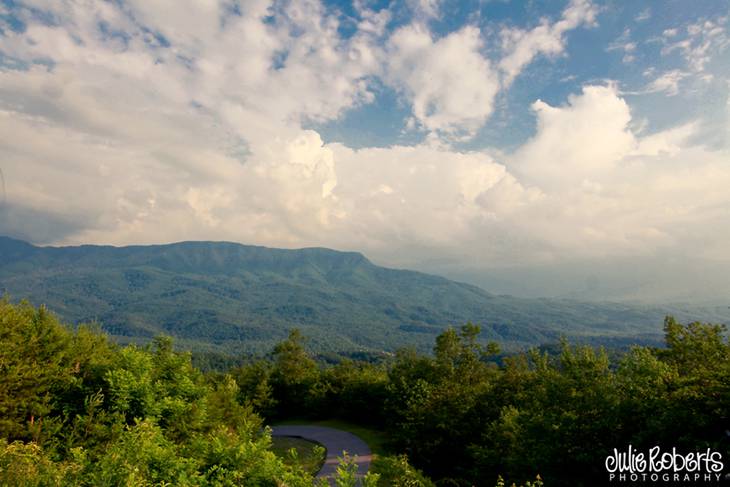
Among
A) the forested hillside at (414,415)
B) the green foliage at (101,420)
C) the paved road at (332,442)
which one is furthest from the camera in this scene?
the paved road at (332,442)

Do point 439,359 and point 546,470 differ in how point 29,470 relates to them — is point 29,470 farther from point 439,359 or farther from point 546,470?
point 439,359

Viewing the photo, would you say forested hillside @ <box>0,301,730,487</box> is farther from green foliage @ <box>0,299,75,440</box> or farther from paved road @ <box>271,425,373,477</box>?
paved road @ <box>271,425,373,477</box>

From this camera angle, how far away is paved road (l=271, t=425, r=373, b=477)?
30188 millimetres

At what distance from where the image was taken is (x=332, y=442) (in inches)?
1502

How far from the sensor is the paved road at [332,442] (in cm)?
3019

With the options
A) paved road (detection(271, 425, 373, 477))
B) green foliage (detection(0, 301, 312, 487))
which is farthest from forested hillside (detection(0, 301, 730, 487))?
paved road (detection(271, 425, 373, 477))

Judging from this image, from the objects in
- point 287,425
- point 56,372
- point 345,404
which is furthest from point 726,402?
point 287,425

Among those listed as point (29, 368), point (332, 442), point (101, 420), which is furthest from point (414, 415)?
point (29, 368)

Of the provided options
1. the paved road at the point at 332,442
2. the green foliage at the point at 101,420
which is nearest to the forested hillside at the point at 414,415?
the green foliage at the point at 101,420

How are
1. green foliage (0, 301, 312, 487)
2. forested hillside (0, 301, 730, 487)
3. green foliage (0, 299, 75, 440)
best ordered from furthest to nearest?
green foliage (0, 299, 75, 440)
forested hillside (0, 301, 730, 487)
green foliage (0, 301, 312, 487)

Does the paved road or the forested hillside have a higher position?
the forested hillside

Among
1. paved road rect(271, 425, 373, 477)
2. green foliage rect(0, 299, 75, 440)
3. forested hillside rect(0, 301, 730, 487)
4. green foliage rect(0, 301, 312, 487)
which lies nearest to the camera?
green foliage rect(0, 301, 312, 487)

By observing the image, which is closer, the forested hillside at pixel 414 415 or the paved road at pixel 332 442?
the forested hillside at pixel 414 415

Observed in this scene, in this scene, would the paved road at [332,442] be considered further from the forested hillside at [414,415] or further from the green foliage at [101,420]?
the green foliage at [101,420]
